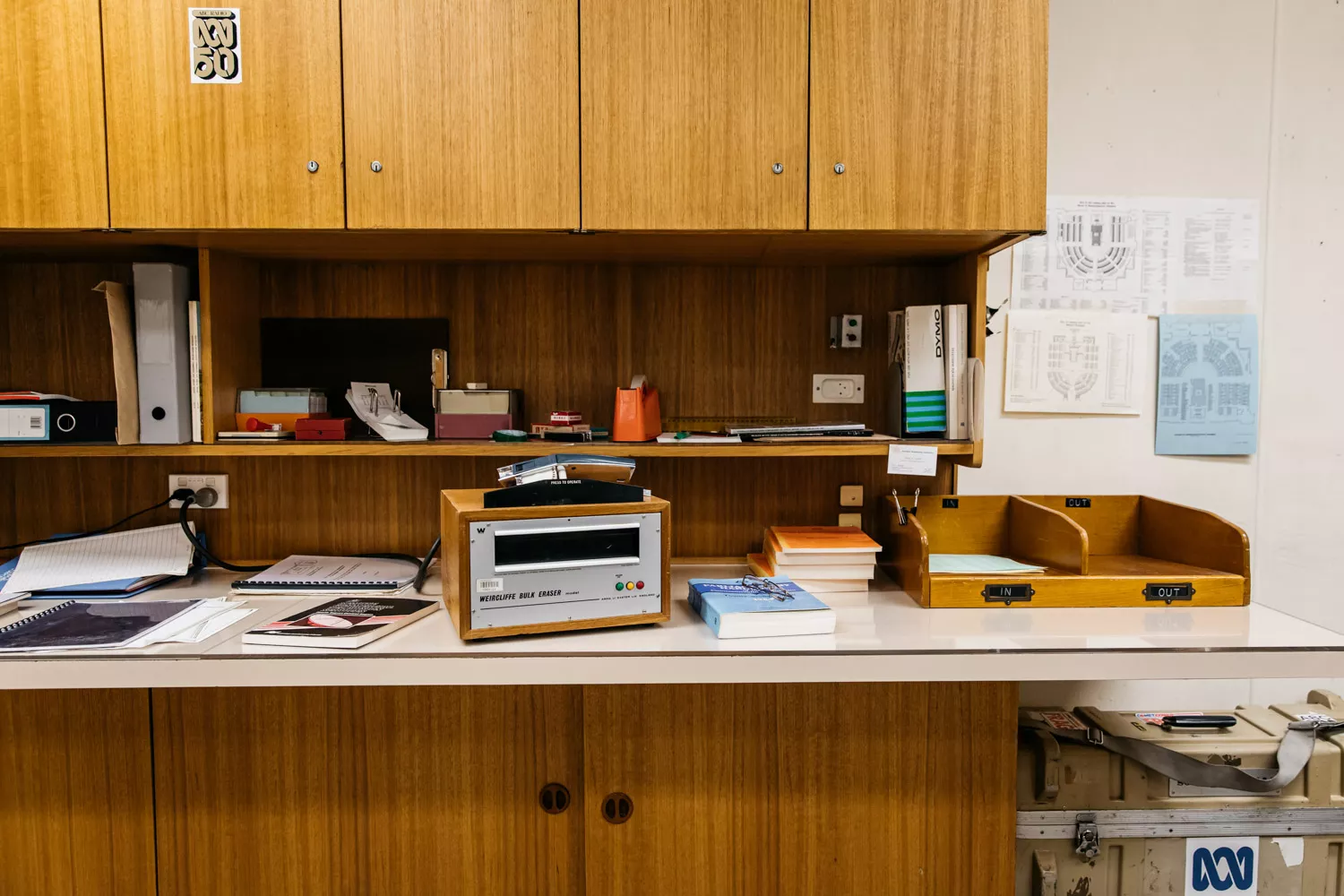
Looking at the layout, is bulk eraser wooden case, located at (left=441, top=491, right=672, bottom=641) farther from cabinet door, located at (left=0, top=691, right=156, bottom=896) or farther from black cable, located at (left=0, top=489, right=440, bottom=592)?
cabinet door, located at (left=0, top=691, right=156, bottom=896)

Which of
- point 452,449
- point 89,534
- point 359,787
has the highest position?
point 452,449

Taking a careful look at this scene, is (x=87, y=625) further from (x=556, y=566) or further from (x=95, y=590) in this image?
(x=556, y=566)

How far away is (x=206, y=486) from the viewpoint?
1905 millimetres

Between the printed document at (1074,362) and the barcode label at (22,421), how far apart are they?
2.29 metres

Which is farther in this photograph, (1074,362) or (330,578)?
(1074,362)

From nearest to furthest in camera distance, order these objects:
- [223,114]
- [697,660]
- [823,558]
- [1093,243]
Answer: [697,660], [223,114], [823,558], [1093,243]

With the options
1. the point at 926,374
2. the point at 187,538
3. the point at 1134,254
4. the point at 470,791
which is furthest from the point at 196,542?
the point at 1134,254

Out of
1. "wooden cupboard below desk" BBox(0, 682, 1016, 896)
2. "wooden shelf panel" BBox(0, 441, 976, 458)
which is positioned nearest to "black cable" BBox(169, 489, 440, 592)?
Result: "wooden shelf panel" BBox(0, 441, 976, 458)

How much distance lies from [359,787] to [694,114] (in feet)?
4.98

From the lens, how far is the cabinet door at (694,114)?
1.49m

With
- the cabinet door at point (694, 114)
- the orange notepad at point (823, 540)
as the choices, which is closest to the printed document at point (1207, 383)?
the orange notepad at point (823, 540)

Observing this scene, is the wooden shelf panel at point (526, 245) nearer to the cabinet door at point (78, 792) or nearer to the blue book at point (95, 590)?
the blue book at point (95, 590)

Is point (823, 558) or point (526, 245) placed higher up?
point (526, 245)

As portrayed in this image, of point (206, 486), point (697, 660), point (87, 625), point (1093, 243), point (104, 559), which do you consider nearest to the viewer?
point (697, 660)
